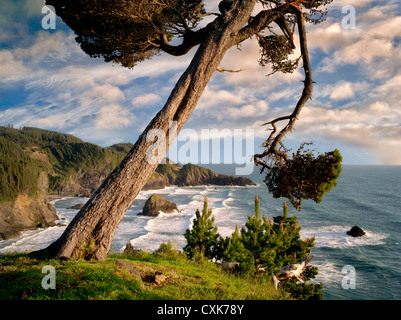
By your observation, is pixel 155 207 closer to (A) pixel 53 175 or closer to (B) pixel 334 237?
(B) pixel 334 237

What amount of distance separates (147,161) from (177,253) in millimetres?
4201

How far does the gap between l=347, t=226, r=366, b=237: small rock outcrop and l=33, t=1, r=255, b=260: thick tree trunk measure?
38726 millimetres

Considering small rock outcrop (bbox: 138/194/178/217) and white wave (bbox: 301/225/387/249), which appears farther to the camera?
small rock outcrop (bbox: 138/194/178/217)

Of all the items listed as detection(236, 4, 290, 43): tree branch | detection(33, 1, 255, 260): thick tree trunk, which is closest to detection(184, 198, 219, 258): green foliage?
detection(33, 1, 255, 260): thick tree trunk

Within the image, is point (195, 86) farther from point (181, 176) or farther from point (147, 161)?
point (181, 176)

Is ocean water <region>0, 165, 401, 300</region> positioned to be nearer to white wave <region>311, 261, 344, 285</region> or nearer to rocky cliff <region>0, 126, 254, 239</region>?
white wave <region>311, 261, 344, 285</region>

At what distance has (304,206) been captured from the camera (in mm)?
56312

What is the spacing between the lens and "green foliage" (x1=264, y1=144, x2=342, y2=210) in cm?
664

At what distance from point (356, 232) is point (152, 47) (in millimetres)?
39169

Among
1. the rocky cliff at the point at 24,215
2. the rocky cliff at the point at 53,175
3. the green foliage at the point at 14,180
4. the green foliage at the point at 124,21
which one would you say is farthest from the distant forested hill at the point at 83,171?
the green foliage at the point at 124,21

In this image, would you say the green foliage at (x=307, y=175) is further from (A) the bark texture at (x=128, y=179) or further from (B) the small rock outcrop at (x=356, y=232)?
(B) the small rock outcrop at (x=356, y=232)

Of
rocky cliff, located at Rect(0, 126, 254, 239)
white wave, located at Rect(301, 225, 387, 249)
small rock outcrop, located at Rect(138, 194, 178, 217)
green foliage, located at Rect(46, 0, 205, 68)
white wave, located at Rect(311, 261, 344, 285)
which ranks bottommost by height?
white wave, located at Rect(311, 261, 344, 285)

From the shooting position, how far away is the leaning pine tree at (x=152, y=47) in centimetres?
546
